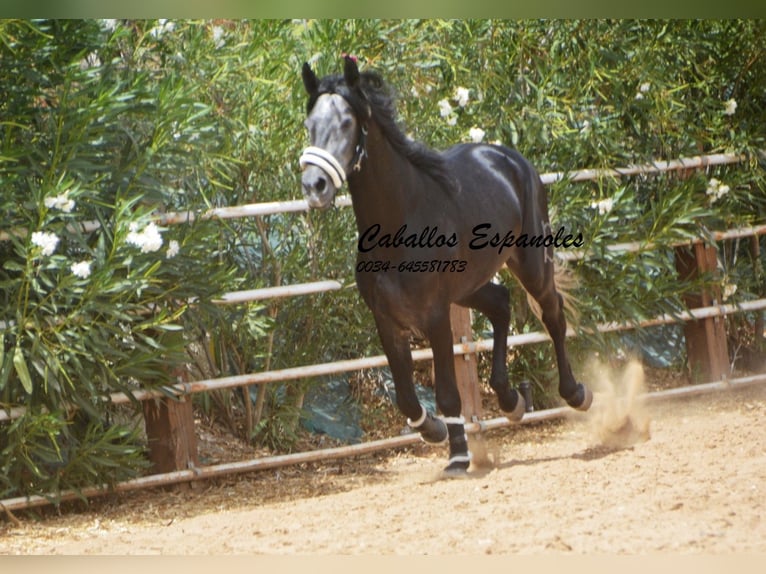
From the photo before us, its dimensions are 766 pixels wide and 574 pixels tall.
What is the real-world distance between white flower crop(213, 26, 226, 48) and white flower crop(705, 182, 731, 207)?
7.20ft

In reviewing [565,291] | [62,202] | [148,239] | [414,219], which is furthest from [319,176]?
[565,291]

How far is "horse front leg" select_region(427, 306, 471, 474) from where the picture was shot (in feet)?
12.8

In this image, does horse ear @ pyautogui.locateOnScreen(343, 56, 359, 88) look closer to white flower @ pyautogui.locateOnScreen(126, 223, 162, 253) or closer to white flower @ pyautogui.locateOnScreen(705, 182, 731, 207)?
white flower @ pyautogui.locateOnScreen(126, 223, 162, 253)

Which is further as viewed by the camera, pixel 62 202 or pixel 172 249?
pixel 172 249

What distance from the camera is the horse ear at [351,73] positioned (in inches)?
140

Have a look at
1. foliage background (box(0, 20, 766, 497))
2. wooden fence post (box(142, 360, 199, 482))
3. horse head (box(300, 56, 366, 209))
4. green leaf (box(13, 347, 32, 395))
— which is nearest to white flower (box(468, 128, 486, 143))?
foliage background (box(0, 20, 766, 497))

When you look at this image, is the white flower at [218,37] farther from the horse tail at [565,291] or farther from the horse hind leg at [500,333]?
the horse tail at [565,291]

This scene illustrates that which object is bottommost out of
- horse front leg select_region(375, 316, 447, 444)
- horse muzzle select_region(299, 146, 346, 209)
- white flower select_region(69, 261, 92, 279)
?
horse front leg select_region(375, 316, 447, 444)

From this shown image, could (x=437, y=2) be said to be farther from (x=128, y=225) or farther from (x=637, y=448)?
(x=637, y=448)

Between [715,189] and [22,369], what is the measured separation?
119 inches

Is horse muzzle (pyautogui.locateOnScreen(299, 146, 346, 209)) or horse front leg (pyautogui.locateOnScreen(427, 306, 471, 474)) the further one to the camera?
horse front leg (pyautogui.locateOnScreen(427, 306, 471, 474))

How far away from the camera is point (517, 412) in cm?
440

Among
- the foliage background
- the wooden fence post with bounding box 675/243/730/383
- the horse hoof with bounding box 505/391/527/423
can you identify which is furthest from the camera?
the wooden fence post with bounding box 675/243/730/383

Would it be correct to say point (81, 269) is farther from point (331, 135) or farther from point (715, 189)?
point (715, 189)
